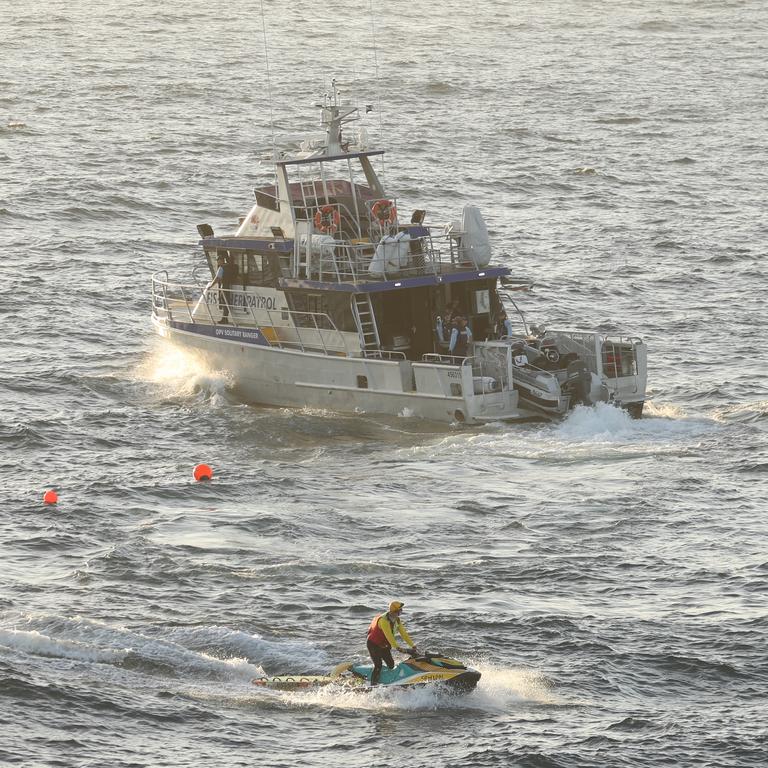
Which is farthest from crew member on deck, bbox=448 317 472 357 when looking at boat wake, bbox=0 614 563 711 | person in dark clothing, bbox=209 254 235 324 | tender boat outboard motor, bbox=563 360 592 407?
boat wake, bbox=0 614 563 711

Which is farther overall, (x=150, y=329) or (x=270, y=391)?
(x=150, y=329)

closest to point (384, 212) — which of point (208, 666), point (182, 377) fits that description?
point (182, 377)

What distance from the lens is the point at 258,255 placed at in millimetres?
40188

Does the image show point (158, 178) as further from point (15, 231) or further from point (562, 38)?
point (562, 38)

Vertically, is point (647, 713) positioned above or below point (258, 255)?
below

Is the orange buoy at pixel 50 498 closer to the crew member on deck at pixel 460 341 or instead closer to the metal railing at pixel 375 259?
the metal railing at pixel 375 259

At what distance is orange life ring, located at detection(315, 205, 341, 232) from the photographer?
38.8 m

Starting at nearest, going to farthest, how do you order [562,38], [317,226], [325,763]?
[325,763] < [317,226] < [562,38]

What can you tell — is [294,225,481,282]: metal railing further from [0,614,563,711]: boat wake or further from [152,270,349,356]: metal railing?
[0,614,563,711]: boat wake

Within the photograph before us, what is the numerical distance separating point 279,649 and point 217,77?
215 feet

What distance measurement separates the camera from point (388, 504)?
3109 cm

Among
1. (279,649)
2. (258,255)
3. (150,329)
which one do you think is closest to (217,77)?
(150,329)

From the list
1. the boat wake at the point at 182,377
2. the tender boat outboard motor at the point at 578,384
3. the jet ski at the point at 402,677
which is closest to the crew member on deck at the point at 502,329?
the tender boat outboard motor at the point at 578,384

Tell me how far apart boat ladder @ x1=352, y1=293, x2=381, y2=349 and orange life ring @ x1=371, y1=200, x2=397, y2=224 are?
7.48 ft
